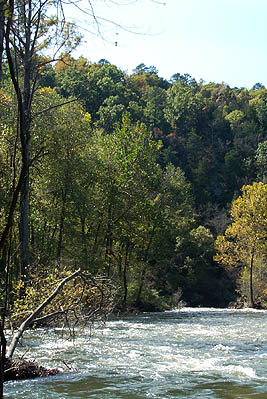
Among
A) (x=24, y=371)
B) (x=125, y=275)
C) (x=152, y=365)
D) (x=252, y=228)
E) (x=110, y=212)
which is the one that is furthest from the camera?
(x=252, y=228)

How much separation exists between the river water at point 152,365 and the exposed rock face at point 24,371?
222 mm

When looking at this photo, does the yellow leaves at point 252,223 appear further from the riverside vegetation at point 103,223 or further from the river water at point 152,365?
the river water at point 152,365

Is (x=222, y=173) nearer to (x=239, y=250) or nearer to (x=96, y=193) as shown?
(x=239, y=250)

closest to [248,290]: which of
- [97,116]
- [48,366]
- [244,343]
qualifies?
[244,343]

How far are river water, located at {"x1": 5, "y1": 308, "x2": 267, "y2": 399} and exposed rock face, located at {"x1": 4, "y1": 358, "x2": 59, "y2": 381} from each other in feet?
0.73

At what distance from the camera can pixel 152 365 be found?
10727 mm

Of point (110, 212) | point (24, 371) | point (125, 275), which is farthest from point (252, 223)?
point (24, 371)

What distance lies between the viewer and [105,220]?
30062 millimetres

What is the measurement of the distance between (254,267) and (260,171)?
1201 inches

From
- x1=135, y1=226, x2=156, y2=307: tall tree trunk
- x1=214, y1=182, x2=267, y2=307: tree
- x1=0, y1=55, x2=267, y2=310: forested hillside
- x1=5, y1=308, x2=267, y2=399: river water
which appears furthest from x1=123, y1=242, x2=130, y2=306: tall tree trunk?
x1=5, y1=308, x2=267, y2=399: river water

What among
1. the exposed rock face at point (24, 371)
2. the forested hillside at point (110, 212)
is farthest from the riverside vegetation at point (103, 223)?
the exposed rock face at point (24, 371)

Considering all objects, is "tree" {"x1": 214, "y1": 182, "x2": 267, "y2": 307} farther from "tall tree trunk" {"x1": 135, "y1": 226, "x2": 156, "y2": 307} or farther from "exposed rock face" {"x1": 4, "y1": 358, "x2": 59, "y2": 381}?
"exposed rock face" {"x1": 4, "y1": 358, "x2": 59, "y2": 381}

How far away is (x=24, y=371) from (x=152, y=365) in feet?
9.22

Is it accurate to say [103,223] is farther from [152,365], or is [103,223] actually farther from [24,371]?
[24,371]
